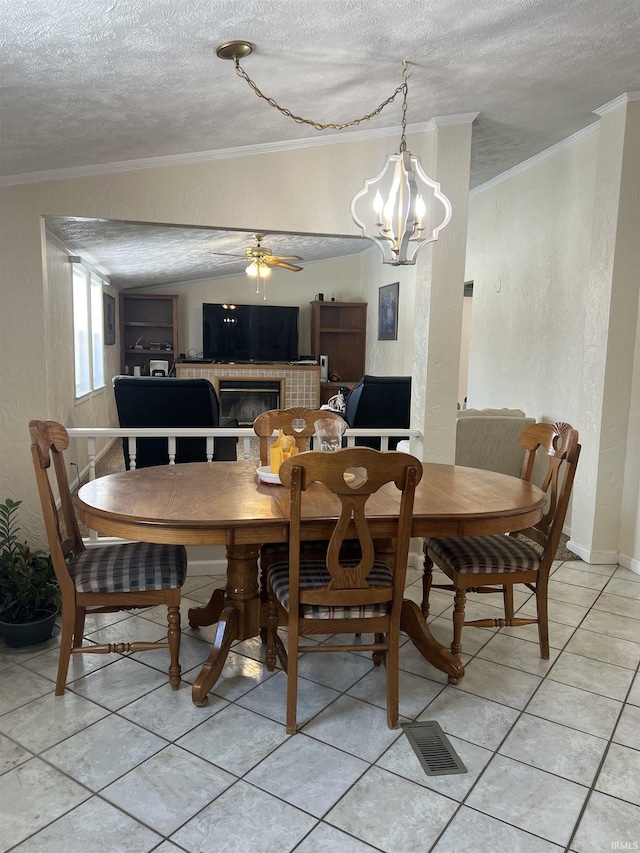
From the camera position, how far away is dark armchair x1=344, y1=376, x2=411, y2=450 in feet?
15.2

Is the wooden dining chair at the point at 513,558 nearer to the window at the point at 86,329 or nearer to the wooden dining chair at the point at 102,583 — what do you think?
the wooden dining chair at the point at 102,583

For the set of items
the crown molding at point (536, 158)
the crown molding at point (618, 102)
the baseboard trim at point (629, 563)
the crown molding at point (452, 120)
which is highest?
the crown molding at point (536, 158)

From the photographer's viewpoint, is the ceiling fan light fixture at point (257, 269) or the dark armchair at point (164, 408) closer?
the dark armchair at point (164, 408)

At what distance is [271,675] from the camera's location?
2369 mm

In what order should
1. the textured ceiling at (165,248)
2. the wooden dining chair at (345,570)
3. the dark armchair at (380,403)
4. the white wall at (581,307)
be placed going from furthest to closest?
1. the dark armchair at (380,403)
2. the textured ceiling at (165,248)
3. the white wall at (581,307)
4. the wooden dining chair at (345,570)

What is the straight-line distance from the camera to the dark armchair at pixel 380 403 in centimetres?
464

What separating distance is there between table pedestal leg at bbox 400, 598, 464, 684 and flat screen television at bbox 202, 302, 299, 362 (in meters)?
6.76

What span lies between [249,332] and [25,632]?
6.73m

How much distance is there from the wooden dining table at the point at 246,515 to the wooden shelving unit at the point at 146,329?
6277mm

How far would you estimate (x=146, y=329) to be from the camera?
8.74 meters

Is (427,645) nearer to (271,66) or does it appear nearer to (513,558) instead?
(513,558)

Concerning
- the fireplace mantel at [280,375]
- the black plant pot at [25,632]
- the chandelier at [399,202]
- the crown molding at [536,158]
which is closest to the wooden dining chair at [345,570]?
the chandelier at [399,202]

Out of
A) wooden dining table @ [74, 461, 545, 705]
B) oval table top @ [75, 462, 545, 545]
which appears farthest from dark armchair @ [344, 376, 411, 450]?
oval table top @ [75, 462, 545, 545]

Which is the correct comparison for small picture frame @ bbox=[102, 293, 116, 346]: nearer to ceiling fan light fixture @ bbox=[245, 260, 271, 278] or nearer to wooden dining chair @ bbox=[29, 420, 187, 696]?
ceiling fan light fixture @ bbox=[245, 260, 271, 278]
